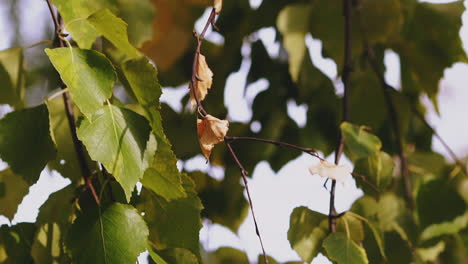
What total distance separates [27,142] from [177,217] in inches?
4.5

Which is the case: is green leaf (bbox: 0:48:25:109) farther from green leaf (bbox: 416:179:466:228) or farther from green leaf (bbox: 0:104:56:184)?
green leaf (bbox: 416:179:466:228)

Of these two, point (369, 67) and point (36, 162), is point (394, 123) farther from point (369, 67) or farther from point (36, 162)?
point (36, 162)

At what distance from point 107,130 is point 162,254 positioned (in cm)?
12

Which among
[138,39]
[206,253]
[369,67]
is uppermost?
[138,39]

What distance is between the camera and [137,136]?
1.46ft

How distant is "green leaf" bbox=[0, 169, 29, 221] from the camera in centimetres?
57

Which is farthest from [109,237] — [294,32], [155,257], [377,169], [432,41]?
[432,41]

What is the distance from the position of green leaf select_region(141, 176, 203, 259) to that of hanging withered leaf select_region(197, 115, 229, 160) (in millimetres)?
68

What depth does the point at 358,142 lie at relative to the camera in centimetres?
60

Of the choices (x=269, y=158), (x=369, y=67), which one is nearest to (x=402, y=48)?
(x=369, y=67)

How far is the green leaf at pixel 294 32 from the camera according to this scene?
0.75m

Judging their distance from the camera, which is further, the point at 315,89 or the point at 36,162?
the point at 315,89

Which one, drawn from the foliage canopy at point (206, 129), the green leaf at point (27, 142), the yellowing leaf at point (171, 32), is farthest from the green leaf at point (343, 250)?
the yellowing leaf at point (171, 32)

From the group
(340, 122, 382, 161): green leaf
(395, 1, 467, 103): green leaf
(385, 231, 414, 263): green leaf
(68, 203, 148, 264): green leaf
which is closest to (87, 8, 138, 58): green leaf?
(68, 203, 148, 264): green leaf
